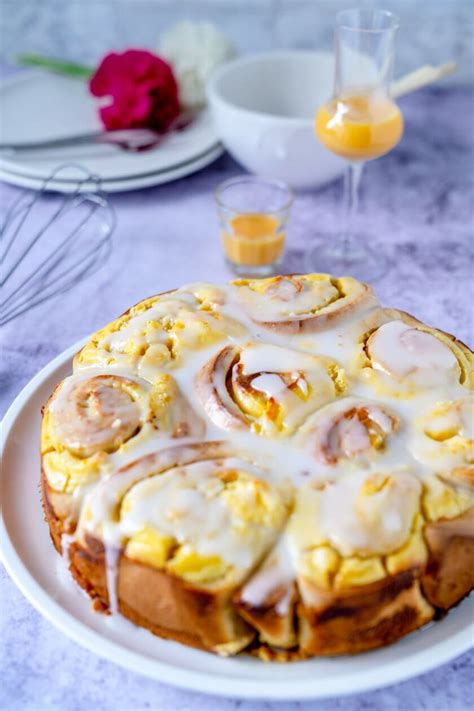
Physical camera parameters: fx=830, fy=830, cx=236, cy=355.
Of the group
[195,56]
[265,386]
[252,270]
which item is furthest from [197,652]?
[195,56]

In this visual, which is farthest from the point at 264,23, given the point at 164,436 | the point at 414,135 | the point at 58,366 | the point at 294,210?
the point at 164,436

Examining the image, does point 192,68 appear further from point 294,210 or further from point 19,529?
point 19,529

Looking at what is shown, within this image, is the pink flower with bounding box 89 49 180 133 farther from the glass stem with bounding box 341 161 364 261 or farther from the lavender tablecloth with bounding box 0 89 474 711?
the glass stem with bounding box 341 161 364 261

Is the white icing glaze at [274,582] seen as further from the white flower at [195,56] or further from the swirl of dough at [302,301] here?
the white flower at [195,56]

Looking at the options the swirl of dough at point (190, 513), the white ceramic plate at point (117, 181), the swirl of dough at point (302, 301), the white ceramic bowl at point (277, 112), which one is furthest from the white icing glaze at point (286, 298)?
the white ceramic plate at point (117, 181)

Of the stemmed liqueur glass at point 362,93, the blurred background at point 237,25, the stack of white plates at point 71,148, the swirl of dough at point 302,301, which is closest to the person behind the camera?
the swirl of dough at point 302,301

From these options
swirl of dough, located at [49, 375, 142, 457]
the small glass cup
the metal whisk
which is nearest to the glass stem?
the small glass cup

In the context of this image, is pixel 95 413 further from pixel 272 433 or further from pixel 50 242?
pixel 50 242
